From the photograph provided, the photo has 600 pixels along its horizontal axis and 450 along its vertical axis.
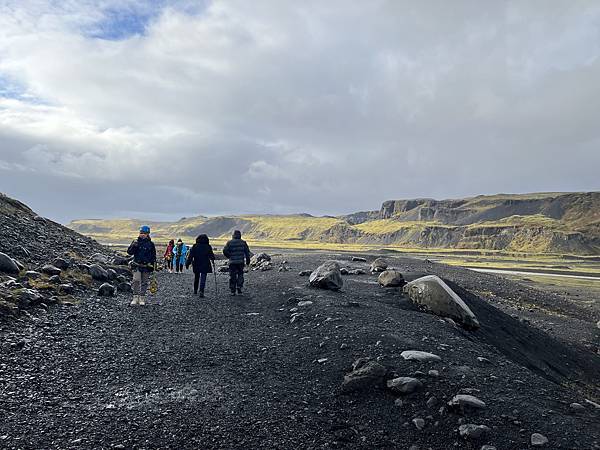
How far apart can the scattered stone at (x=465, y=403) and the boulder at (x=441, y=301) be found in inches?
288

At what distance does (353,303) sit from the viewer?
14266 mm

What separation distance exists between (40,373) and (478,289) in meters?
32.9

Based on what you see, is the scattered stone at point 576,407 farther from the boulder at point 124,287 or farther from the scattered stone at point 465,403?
the boulder at point 124,287

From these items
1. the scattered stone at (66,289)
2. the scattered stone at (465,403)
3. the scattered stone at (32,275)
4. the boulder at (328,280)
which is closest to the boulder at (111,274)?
the scattered stone at (32,275)

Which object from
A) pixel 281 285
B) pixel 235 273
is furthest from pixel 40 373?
pixel 281 285

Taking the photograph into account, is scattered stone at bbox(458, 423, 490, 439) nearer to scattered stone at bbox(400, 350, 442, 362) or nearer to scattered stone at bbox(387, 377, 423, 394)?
scattered stone at bbox(387, 377, 423, 394)

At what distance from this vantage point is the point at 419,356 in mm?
8492

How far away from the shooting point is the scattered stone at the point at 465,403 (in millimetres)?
6586

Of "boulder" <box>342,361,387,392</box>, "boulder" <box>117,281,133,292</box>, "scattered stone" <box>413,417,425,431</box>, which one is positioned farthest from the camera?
"boulder" <box>117,281,133,292</box>

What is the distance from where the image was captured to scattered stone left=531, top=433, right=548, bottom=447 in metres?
5.73

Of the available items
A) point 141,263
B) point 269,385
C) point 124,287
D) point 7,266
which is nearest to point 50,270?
point 7,266

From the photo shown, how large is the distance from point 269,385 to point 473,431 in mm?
3617

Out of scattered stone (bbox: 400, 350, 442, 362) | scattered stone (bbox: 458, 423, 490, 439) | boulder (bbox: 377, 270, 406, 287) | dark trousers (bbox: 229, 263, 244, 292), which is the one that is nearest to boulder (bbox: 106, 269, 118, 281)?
dark trousers (bbox: 229, 263, 244, 292)

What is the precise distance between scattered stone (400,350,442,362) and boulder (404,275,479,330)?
5.54 m
